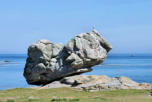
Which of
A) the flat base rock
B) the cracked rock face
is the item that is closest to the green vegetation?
the flat base rock

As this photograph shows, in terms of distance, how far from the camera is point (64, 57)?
1400 inches

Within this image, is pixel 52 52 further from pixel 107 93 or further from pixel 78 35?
pixel 107 93

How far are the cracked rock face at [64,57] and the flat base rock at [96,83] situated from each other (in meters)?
1.31

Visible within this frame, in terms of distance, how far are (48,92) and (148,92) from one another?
8356 mm

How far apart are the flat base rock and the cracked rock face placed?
131 cm

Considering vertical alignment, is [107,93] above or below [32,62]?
below

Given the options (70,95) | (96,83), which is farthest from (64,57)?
(70,95)

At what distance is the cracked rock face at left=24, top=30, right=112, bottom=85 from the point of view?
114 feet

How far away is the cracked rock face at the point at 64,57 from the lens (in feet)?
114

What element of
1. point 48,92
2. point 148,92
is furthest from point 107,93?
point 48,92

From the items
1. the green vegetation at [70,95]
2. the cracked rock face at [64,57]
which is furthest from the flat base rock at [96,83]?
the green vegetation at [70,95]

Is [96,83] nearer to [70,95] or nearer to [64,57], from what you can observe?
[70,95]

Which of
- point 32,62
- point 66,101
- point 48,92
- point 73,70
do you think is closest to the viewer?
point 66,101

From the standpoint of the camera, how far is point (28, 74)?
1447 inches
